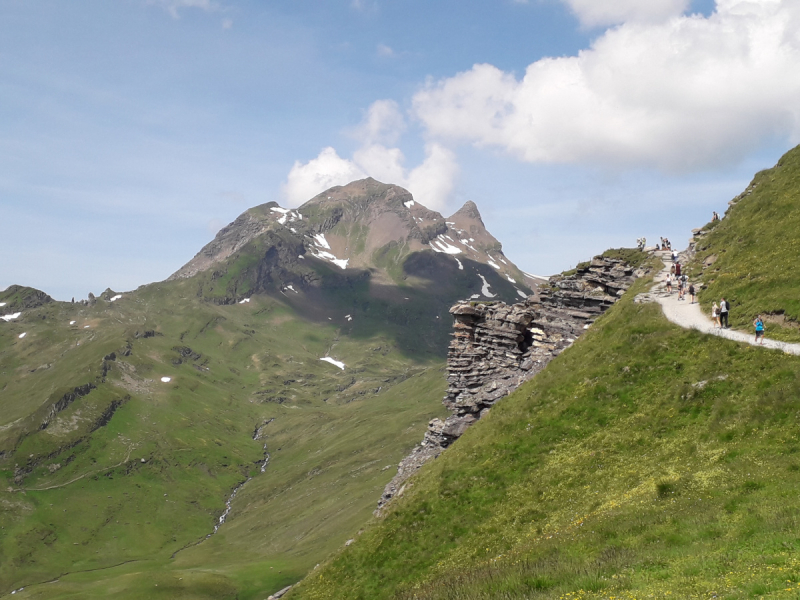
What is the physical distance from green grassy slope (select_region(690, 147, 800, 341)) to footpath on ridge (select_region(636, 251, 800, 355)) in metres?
1.30

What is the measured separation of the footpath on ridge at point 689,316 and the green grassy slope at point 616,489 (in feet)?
3.78

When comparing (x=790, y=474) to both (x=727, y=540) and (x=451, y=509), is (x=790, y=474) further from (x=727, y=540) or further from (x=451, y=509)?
(x=451, y=509)

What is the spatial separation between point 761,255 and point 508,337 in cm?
2949

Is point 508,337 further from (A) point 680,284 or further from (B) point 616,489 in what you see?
(B) point 616,489

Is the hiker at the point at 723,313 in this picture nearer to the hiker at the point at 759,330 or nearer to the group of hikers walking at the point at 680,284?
the hiker at the point at 759,330

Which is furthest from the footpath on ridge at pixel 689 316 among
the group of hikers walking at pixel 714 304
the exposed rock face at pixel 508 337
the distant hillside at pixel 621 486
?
the exposed rock face at pixel 508 337

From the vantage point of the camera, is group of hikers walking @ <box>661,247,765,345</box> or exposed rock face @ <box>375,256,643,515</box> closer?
group of hikers walking @ <box>661,247,765,345</box>

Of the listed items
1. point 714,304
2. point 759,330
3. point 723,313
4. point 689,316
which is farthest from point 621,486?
point 689,316

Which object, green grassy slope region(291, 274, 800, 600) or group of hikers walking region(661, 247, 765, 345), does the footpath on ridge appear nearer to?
group of hikers walking region(661, 247, 765, 345)

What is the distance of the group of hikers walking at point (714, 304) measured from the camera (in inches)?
1496

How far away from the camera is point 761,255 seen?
51.5m

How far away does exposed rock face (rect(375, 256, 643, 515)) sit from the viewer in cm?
6456

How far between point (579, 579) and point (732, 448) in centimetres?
1473

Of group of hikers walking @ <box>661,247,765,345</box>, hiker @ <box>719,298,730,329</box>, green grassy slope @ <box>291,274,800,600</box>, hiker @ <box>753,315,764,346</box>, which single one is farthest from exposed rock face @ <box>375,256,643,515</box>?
hiker @ <box>753,315,764,346</box>
